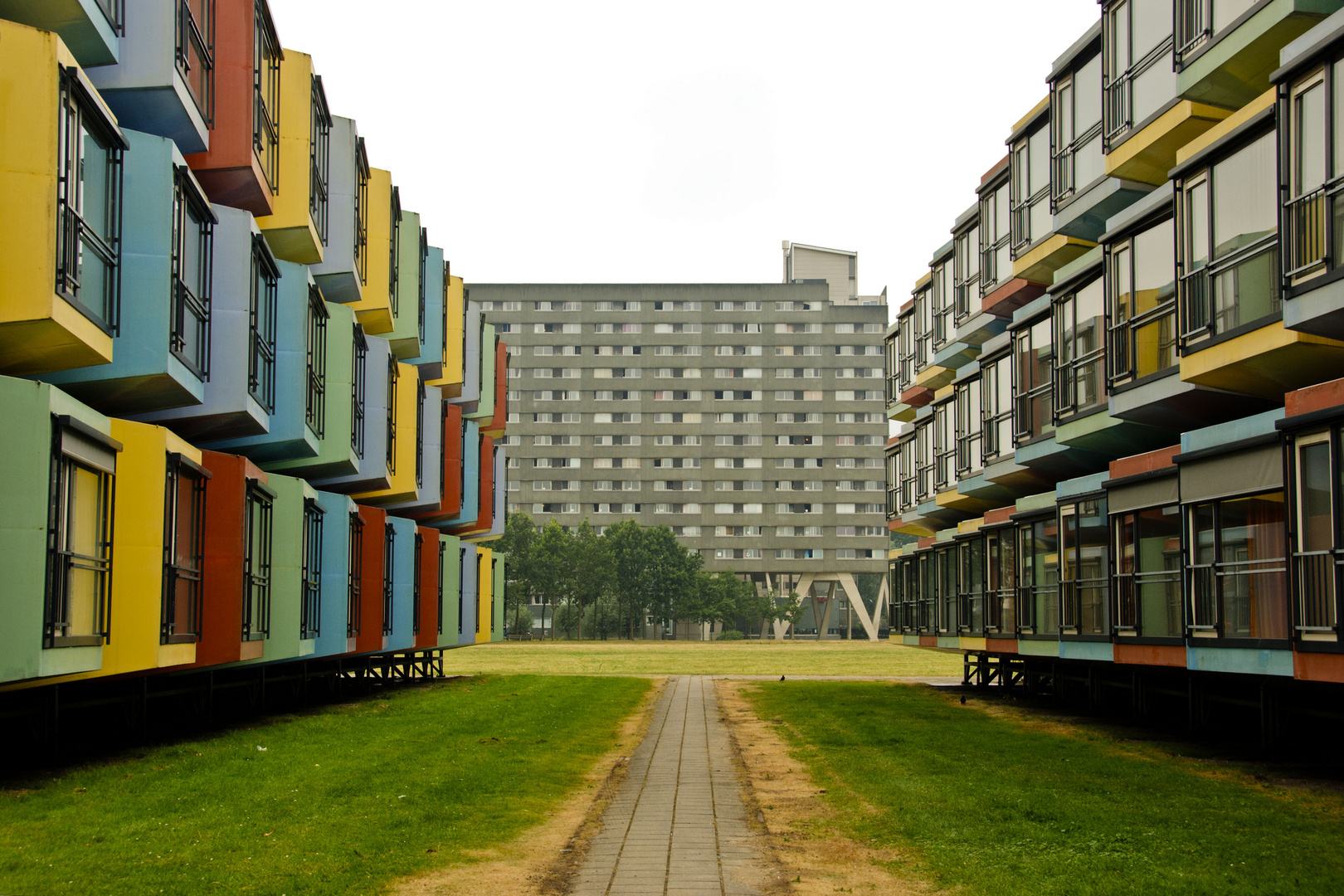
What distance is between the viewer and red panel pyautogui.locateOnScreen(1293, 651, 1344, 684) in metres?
14.4

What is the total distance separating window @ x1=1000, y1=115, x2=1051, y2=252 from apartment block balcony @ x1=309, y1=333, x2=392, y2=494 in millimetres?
16084

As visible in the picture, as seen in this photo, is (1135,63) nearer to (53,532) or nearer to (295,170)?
(295,170)

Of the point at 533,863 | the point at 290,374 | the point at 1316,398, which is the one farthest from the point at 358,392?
the point at 1316,398

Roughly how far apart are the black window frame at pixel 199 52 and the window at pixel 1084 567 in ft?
56.7

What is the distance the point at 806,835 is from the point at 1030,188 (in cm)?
1993

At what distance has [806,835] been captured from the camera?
480 inches

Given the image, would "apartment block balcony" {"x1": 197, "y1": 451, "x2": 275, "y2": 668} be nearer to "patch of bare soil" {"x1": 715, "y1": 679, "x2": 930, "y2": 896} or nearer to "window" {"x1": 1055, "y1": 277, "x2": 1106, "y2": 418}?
"patch of bare soil" {"x1": 715, "y1": 679, "x2": 930, "y2": 896}

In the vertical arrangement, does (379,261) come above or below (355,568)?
above

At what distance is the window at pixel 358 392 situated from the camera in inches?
1170

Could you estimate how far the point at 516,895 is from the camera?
947cm

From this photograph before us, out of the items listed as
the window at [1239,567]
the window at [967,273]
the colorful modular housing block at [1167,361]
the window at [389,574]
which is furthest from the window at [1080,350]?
the window at [389,574]

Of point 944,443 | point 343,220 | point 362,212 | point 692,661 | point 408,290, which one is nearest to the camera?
point 343,220

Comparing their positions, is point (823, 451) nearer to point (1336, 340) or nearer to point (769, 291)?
point (769, 291)

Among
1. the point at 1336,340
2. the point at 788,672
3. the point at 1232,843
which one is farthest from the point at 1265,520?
the point at 788,672
